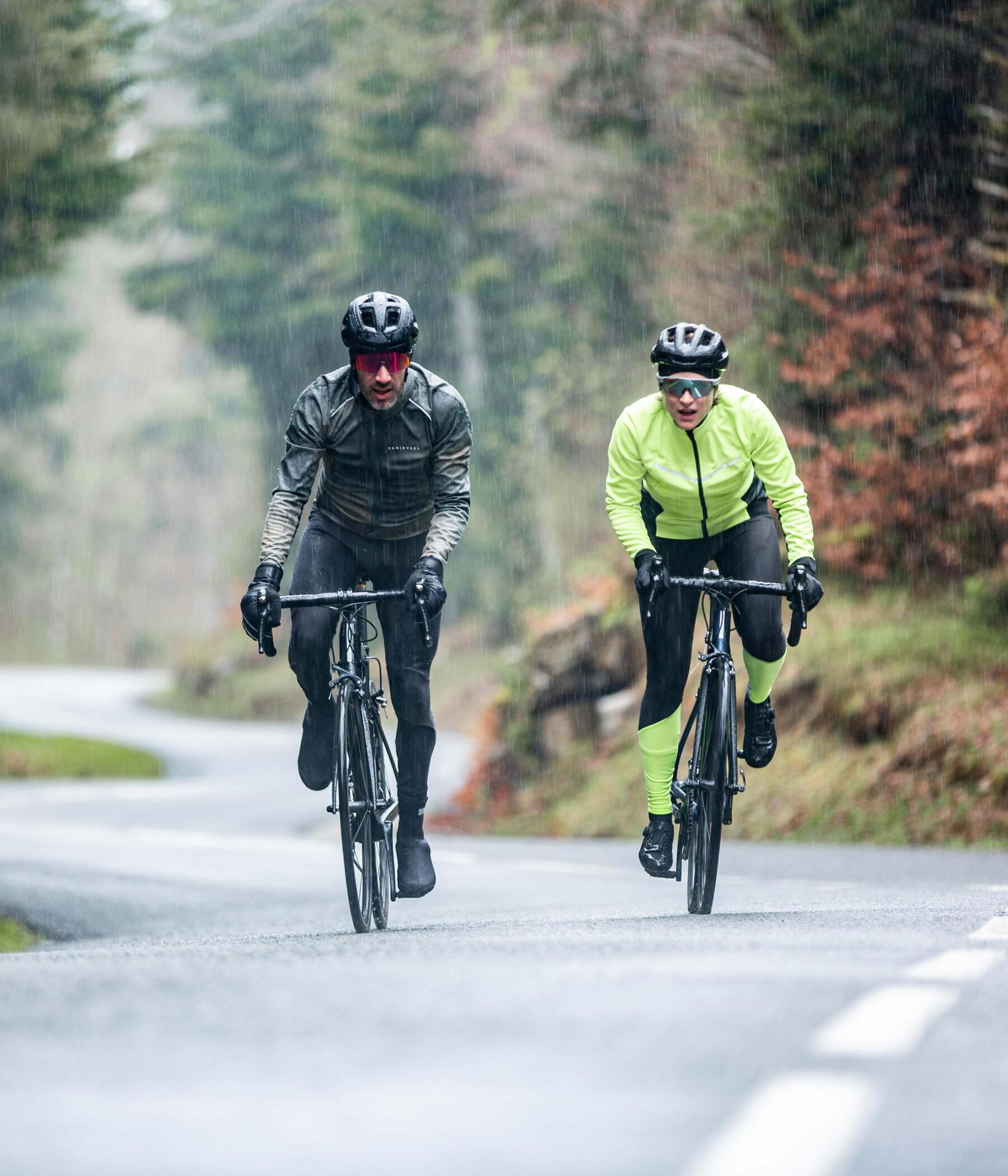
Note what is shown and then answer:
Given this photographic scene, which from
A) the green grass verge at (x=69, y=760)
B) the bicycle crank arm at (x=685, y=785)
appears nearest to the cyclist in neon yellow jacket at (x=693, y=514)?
the bicycle crank arm at (x=685, y=785)

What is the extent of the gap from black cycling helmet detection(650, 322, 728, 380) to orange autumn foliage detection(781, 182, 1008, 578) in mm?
9168

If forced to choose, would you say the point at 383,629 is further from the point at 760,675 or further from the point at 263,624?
the point at 760,675

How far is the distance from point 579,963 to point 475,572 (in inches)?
1500

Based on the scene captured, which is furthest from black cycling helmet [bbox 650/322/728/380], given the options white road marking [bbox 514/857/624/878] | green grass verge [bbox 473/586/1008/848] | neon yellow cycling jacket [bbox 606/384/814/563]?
green grass verge [bbox 473/586/1008/848]

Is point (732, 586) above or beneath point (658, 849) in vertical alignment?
above

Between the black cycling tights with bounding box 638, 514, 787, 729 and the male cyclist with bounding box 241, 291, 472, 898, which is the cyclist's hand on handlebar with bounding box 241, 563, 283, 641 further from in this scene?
the black cycling tights with bounding box 638, 514, 787, 729

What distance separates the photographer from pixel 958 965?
6.50m

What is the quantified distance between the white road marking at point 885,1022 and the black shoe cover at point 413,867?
2.88m

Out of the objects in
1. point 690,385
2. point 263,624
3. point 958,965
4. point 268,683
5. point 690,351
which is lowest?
point 958,965

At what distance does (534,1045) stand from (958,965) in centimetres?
184

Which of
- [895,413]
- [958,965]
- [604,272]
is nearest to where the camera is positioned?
[958,965]

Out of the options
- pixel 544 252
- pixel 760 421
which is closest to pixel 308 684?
pixel 760 421

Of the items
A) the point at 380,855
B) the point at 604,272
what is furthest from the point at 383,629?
Result: the point at 604,272

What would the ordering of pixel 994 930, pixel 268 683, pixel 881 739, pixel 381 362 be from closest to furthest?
1. pixel 994 930
2. pixel 381 362
3. pixel 881 739
4. pixel 268 683
